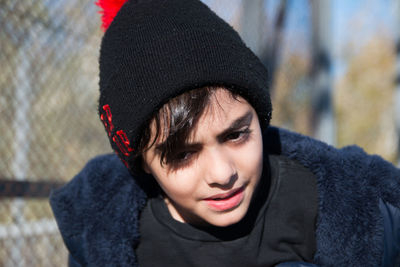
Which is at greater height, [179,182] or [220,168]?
[220,168]

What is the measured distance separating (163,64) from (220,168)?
302 millimetres

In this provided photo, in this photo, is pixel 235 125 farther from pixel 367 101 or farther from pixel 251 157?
pixel 367 101

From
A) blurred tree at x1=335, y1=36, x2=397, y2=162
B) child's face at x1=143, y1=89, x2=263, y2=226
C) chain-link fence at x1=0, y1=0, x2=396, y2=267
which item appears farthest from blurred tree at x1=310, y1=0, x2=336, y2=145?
blurred tree at x1=335, y1=36, x2=397, y2=162

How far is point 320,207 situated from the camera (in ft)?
4.05

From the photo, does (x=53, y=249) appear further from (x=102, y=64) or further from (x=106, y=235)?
(x=102, y=64)

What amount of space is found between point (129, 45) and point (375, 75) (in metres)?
7.86

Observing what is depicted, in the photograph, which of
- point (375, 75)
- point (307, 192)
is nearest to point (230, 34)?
point (307, 192)

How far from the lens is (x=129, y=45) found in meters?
1.08

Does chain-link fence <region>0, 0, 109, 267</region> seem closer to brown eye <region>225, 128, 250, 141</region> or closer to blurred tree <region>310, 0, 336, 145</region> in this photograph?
brown eye <region>225, 128, 250, 141</region>

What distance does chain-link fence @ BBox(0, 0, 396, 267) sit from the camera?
1.54 m

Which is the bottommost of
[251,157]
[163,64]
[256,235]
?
[256,235]

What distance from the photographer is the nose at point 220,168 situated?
1000 mm

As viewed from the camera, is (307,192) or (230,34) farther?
(307,192)

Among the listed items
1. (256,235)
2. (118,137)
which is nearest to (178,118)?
(118,137)
